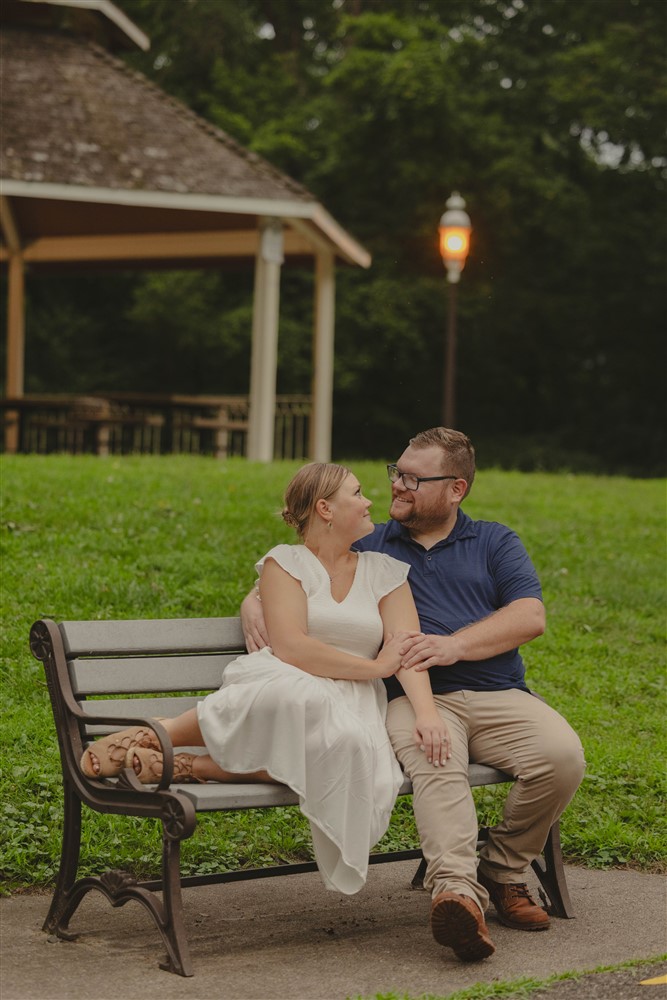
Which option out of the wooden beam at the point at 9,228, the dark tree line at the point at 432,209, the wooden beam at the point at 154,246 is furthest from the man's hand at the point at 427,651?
the dark tree line at the point at 432,209

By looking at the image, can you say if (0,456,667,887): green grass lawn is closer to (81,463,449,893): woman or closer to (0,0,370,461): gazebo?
(81,463,449,893): woman

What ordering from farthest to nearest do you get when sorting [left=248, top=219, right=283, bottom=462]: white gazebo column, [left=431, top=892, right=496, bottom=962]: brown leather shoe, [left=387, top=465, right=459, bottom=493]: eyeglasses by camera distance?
[left=248, top=219, right=283, bottom=462]: white gazebo column, [left=387, top=465, right=459, bottom=493]: eyeglasses, [left=431, top=892, right=496, bottom=962]: brown leather shoe

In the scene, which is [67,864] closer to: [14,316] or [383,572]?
[383,572]

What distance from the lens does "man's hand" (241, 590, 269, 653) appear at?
4.66 metres

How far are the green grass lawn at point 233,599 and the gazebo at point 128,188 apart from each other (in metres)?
3.00

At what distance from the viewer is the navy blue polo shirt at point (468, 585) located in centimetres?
482

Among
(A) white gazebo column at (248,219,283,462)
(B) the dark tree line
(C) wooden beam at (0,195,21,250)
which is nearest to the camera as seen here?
(A) white gazebo column at (248,219,283,462)

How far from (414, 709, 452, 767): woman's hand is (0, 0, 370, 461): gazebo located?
11.1 m

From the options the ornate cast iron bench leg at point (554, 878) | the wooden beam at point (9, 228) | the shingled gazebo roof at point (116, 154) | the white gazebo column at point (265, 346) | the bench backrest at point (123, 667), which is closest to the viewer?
the bench backrest at point (123, 667)

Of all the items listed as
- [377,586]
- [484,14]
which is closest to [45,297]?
[484,14]

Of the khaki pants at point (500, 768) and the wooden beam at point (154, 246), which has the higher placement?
the wooden beam at point (154, 246)

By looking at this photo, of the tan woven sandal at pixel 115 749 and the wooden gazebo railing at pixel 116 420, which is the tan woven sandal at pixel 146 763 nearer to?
the tan woven sandal at pixel 115 749

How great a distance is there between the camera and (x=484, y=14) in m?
32.4

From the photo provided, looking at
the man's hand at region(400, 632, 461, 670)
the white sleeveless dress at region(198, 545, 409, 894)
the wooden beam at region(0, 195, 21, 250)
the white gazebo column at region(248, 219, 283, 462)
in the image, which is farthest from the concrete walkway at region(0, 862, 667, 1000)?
the wooden beam at region(0, 195, 21, 250)
